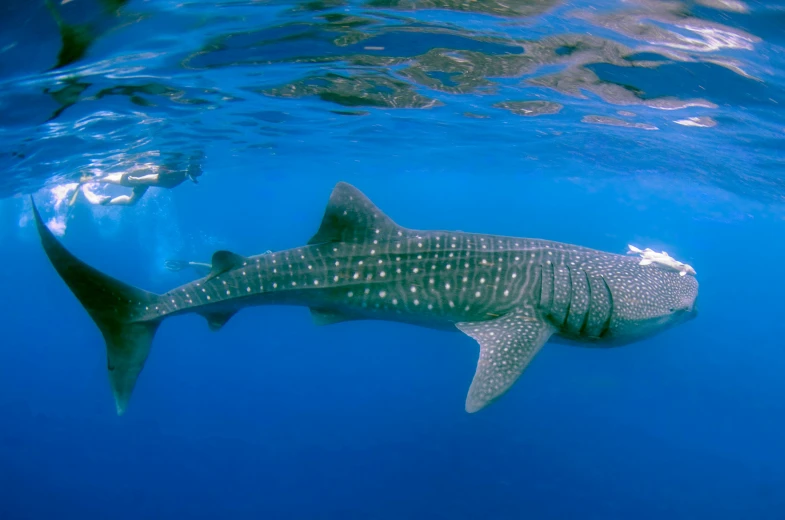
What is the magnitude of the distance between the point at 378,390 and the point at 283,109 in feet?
58.8

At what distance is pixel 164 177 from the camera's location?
963 inches

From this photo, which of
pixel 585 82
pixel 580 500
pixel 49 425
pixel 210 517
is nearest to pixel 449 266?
pixel 585 82

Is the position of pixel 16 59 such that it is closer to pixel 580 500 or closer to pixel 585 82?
pixel 585 82

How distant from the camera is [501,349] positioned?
5359 millimetres

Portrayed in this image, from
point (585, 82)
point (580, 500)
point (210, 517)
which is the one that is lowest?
point (210, 517)

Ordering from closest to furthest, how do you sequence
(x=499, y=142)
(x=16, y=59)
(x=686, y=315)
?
(x=686, y=315), (x=16, y=59), (x=499, y=142)

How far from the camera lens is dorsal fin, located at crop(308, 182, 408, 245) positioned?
6.10m

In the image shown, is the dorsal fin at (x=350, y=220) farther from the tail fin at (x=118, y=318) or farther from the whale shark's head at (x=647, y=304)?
the whale shark's head at (x=647, y=304)

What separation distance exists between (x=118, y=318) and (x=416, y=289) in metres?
3.65

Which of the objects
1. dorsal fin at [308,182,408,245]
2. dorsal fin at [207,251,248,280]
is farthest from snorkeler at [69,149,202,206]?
dorsal fin at [308,182,408,245]

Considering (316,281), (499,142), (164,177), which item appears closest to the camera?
(316,281)

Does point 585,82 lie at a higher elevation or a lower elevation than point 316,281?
higher

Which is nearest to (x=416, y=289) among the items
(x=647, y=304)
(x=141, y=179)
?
(x=647, y=304)

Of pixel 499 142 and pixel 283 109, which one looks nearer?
pixel 283 109
